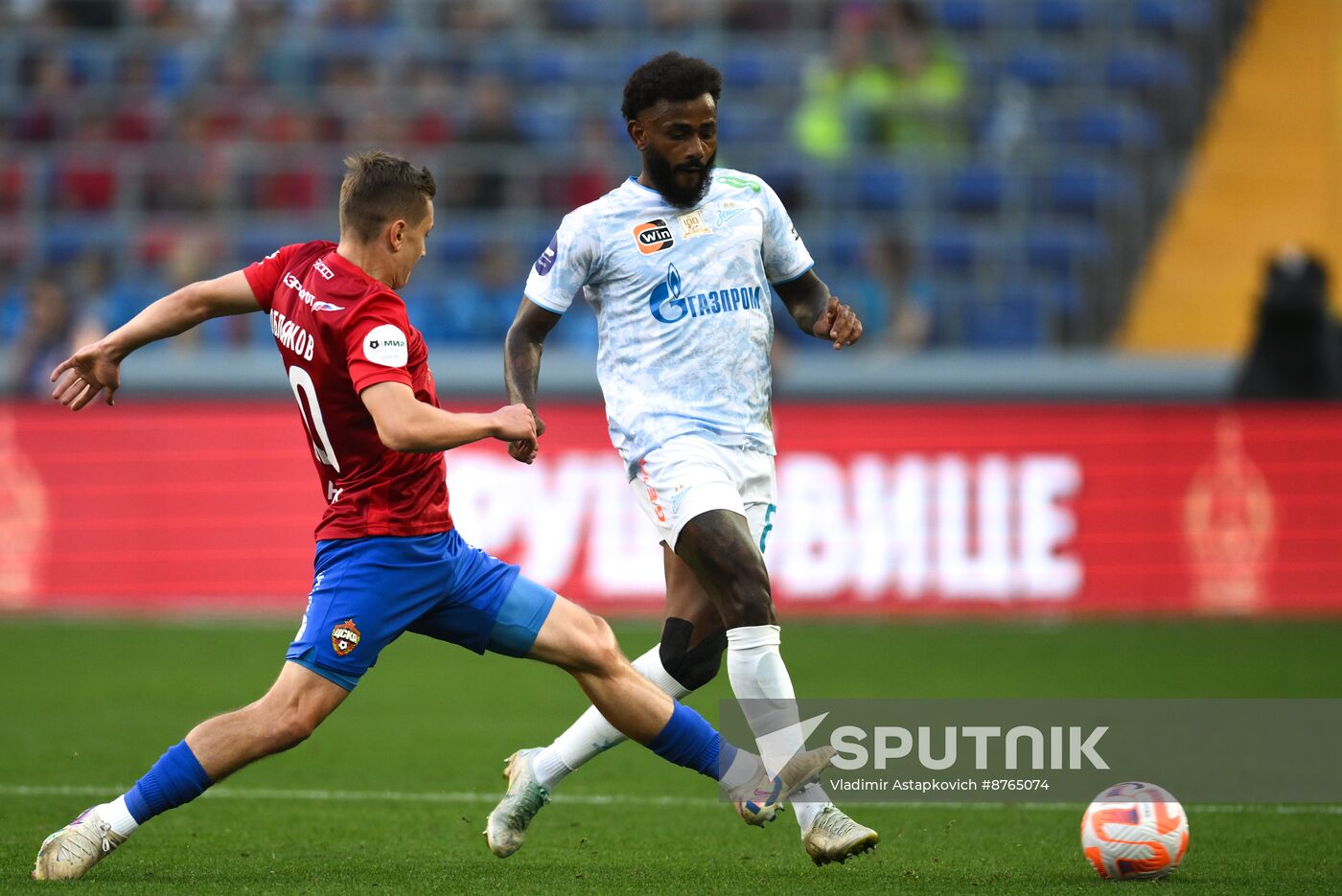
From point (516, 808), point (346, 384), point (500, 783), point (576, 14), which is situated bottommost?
point (500, 783)

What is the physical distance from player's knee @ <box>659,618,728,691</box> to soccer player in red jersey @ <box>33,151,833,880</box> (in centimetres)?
48

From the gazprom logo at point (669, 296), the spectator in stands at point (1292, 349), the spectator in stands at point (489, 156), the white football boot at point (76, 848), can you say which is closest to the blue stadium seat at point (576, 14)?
the spectator in stands at point (489, 156)

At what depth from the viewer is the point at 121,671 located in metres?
11.5

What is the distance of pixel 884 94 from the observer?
722 inches

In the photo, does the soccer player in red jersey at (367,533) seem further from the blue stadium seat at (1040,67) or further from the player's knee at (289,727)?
the blue stadium seat at (1040,67)

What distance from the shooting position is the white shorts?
243 inches

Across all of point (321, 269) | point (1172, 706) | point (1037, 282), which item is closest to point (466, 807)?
point (321, 269)

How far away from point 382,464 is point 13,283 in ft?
44.2

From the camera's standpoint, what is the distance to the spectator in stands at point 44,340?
1568cm

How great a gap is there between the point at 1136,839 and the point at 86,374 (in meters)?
3.62

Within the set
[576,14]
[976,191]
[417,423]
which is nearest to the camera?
[417,423]

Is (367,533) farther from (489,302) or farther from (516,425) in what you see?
(489,302)

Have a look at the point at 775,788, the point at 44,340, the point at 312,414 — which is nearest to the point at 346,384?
the point at 312,414

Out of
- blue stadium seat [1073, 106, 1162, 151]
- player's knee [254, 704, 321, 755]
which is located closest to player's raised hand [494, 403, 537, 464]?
player's knee [254, 704, 321, 755]
